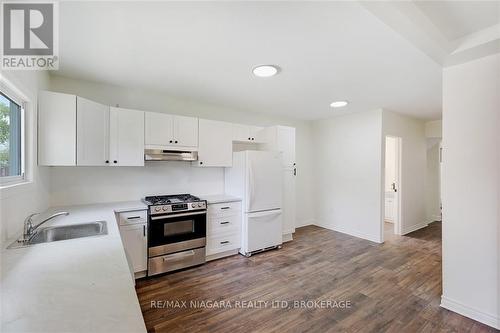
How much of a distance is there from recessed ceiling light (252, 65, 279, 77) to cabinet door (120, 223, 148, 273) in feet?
7.50

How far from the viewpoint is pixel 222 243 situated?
3.39m

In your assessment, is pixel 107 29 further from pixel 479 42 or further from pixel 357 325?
pixel 357 325

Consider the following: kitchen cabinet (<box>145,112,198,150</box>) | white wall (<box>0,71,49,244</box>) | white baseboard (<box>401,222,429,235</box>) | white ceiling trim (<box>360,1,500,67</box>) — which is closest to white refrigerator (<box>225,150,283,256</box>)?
kitchen cabinet (<box>145,112,198,150</box>)

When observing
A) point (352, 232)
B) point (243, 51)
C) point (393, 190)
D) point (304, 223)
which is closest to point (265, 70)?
point (243, 51)

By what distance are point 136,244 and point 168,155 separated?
1.21 meters

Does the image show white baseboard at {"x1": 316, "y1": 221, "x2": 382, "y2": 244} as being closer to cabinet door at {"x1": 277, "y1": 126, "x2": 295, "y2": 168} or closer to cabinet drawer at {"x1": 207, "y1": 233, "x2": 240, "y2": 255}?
cabinet door at {"x1": 277, "y1": 126, "x2": 295, "y2": 168}

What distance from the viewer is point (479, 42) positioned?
6.11 ft

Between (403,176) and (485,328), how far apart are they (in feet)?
10.1

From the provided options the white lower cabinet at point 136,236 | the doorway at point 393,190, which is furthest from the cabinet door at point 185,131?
the doorway at point 393,190

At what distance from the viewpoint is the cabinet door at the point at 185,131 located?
323 centimetres

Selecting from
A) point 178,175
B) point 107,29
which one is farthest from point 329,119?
point 107,29

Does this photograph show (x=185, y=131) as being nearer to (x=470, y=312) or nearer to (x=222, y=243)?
(x=222, y=243)

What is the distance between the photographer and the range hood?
3.01m

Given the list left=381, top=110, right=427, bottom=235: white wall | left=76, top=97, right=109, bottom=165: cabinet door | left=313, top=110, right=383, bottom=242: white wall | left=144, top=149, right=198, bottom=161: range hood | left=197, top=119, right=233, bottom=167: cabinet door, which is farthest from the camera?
left=381, top=110, right=427, bottom=235: white wall
